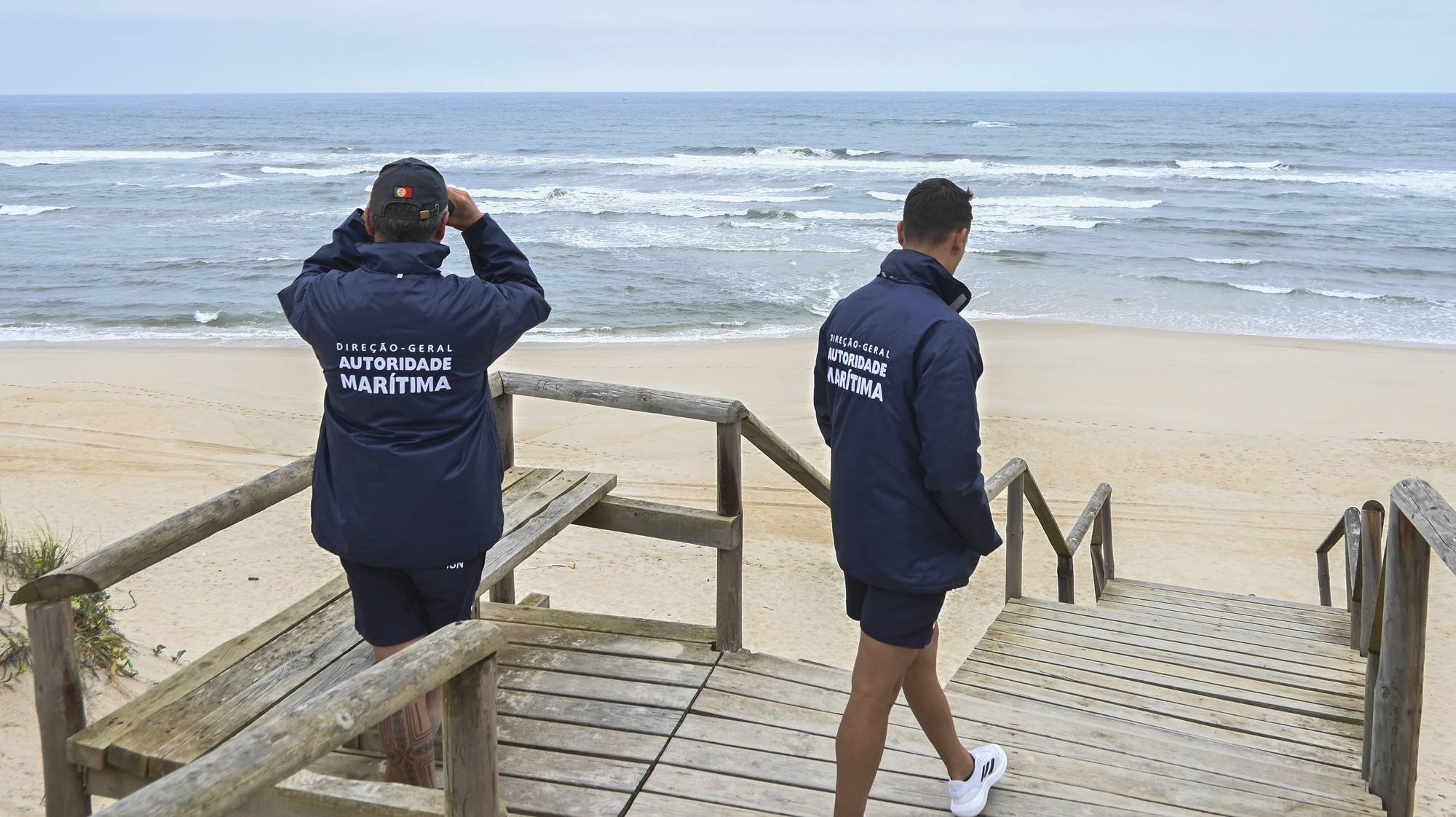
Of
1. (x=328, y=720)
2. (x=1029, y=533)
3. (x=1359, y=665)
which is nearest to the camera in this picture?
(x=328, y=720)

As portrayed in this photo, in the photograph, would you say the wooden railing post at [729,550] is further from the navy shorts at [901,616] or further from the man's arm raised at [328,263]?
the man's arm raised at [328,263]

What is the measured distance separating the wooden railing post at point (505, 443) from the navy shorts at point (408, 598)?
55.2 inches

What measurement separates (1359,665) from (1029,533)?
4.33 m

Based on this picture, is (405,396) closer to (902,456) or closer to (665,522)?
(902,456)

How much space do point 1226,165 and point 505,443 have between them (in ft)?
151

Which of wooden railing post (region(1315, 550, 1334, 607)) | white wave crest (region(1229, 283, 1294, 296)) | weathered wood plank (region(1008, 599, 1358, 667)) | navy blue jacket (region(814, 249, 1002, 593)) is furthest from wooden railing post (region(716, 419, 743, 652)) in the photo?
white wave crest (region(1229, 283, 1294, 296))

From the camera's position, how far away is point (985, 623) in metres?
7.91

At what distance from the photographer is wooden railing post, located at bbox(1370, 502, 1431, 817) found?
10.6ft

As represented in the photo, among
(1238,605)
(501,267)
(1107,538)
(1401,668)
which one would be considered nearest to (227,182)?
(1107,538)

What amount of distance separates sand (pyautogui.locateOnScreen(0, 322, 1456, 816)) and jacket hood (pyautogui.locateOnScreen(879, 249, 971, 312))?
3.49 meters

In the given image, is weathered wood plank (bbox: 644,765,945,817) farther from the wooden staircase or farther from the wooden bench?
the wooden bench

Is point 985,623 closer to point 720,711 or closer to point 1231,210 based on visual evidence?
point 720,711

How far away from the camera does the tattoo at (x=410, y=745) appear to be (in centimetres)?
296

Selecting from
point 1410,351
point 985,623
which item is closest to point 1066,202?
point 1410,351
